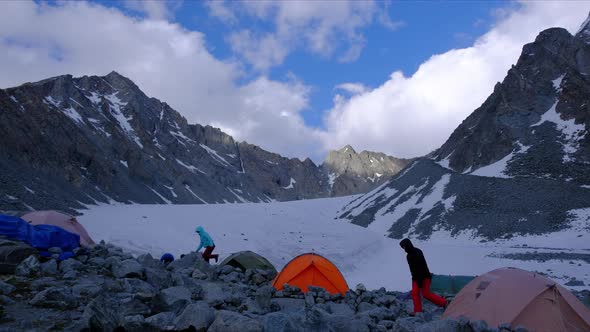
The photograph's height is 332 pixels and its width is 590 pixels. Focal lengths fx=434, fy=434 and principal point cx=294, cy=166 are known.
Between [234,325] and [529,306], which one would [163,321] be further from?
[529,306]

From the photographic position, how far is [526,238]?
39531 mm

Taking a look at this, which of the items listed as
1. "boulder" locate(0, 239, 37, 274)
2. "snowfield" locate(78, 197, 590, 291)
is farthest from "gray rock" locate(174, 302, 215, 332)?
"snowfield" locate(78, 197, 590, 291)

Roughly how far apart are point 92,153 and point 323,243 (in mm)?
70022

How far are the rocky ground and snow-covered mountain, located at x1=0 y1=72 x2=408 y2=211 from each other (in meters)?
33.2

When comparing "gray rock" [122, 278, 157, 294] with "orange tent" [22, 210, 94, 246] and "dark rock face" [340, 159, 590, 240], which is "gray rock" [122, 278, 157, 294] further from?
"dark rock face" [340, 159, 590, 240]

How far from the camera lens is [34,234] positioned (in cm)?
1183

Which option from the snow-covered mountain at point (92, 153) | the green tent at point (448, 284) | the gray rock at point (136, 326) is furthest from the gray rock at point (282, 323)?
the snow-covered mountain at point (92, 153)

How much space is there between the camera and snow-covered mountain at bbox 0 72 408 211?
5812 centimetres

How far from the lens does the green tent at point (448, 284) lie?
16031 millimetres

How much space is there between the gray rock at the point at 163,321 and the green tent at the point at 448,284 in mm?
11734

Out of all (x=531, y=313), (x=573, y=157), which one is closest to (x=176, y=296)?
(x=531, y=313)

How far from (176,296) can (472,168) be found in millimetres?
67972

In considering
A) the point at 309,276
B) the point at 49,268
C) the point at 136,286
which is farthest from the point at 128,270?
the point at 309,276

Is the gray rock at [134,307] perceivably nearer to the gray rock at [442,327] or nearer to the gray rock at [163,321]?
the gray rock at [163,321]
